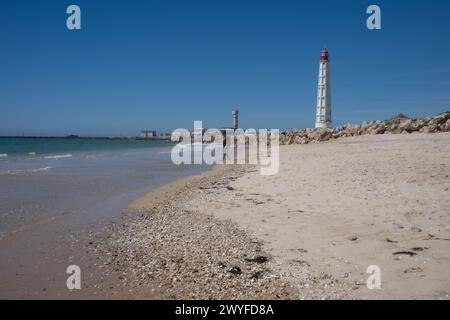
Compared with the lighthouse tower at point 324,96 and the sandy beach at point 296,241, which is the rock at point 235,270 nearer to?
the sandy beach at point 296,241

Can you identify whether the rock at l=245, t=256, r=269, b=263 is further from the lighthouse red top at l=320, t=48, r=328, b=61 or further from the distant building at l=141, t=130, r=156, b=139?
the distant building at l=141, t=130, r=156, b=139

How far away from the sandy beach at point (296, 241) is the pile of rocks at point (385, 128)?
63.4 feet

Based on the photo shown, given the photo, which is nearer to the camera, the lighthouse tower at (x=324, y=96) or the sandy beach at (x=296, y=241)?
the sandy beach at (x=296, y=241)

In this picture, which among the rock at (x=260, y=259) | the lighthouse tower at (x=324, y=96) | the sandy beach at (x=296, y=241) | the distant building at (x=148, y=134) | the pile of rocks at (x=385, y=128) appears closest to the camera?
the sandy beach at (x=296, y=241)

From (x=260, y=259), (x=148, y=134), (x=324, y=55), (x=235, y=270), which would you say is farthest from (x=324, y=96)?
(x=148, y=134)

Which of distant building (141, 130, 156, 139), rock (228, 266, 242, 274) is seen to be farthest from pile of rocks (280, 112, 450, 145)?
distant building (141, 130, 156, 139)

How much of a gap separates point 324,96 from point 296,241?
53.0 m

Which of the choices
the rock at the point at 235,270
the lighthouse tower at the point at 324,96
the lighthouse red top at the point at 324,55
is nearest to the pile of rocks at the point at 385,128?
the lighthouse tower at the point at 324,96

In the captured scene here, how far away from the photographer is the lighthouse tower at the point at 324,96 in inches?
2186

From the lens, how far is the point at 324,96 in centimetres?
5581

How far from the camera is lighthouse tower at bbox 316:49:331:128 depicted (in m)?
55.5

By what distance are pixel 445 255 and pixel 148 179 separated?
13.8 m

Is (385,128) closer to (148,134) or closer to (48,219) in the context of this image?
(48,219)

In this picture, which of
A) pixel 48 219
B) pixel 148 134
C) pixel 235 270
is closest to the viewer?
pixel 235 270
